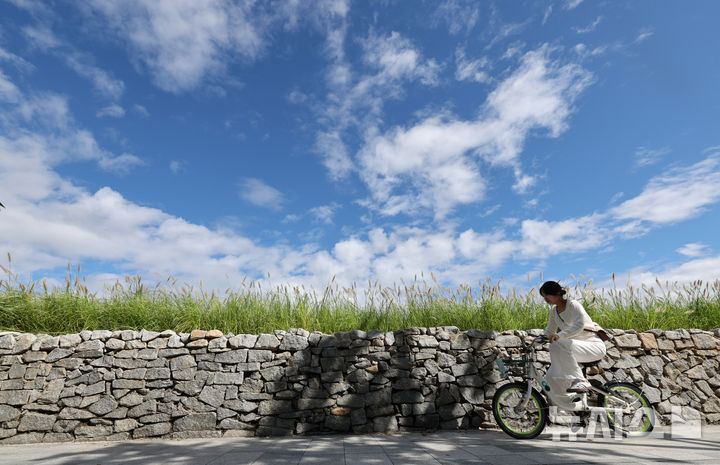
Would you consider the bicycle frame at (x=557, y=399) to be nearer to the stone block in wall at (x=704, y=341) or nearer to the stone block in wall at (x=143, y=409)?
the stone block in wall at (x=704, y=341)

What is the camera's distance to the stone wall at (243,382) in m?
6.04

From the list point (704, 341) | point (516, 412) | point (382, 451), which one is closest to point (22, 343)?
point (382, 451)

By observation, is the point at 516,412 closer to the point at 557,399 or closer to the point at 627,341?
the point at 557,399

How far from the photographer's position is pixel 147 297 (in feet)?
24.1

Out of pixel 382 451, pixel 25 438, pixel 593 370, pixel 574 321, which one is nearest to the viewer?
pixel 382 451

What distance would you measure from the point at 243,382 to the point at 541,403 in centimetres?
407

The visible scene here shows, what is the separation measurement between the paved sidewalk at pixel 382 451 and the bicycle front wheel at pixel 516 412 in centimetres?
13

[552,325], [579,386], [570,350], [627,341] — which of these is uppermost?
[552,325]

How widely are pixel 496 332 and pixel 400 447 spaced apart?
8.34 ft

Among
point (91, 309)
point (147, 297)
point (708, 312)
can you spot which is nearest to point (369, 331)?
point (147, 297)

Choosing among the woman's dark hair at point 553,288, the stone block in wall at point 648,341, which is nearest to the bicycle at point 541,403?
the woman's dark hair at point 553,288

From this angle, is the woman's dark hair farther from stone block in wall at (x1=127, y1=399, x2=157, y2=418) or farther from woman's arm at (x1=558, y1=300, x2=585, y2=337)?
stone block in wall at (x1=127, y1=399, x2=157, y2=418)

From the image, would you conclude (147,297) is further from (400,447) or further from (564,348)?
(564,348)

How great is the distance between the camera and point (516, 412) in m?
5.17
